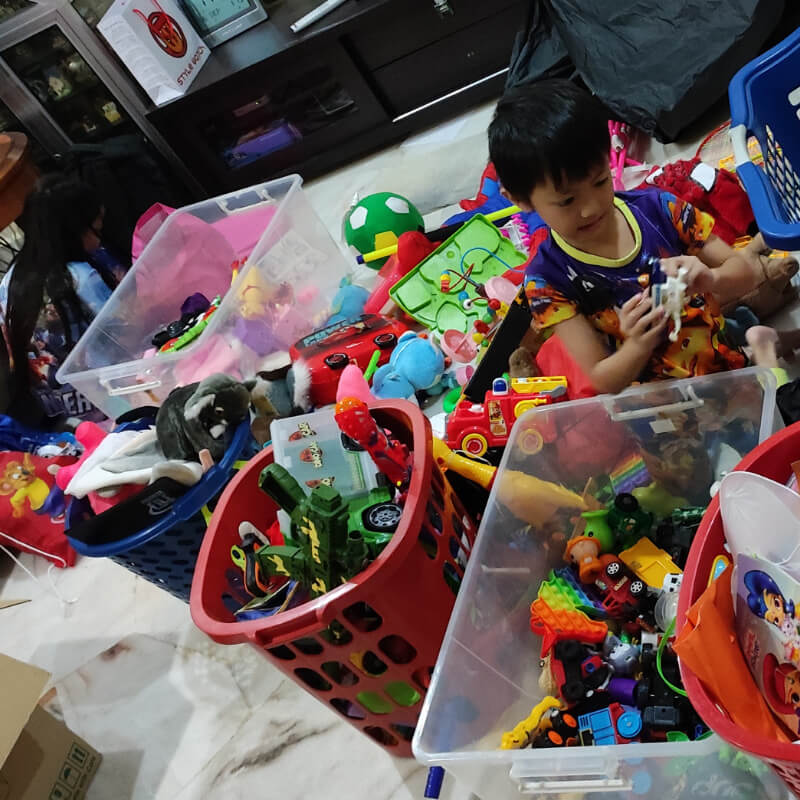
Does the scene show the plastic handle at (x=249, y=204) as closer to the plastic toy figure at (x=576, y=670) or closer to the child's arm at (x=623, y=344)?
the child's arm at (x=623, y=344)

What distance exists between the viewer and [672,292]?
785 mm

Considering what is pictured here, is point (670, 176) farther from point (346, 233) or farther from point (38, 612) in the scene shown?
point (38, 612)

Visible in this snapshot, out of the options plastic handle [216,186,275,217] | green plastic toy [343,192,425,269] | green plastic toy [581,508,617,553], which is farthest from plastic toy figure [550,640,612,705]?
plastic handle [216,186,275,217]

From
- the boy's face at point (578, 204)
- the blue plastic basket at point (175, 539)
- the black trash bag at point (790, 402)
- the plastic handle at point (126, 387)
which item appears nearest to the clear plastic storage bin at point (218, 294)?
the plastic handle at point (126, 387)

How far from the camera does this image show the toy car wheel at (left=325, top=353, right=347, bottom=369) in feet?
4.33

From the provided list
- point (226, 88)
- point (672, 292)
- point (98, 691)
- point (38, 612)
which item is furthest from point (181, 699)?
point (226, 88)

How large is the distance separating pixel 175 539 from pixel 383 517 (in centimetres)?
37

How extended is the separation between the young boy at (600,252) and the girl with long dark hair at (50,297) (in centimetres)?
124

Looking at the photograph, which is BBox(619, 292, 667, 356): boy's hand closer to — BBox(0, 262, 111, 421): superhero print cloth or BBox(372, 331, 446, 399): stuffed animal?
BBox(372, 331, 446, 399): stuffed animal

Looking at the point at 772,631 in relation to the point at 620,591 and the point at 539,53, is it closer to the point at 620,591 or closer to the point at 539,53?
the point at 620,591

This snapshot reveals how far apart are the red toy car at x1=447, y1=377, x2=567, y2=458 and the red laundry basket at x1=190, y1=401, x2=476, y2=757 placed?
0.63ft

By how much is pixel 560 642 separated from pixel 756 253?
0.65 m

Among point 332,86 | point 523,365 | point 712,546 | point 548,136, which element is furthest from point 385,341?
point 332,86

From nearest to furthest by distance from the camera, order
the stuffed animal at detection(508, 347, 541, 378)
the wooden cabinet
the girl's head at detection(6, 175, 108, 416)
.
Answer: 1. the stuffed animal at detection(508, 347, 541, 378)
2. the girl's head at detection(6, 175, 108, 416)
3. the wooden cabinet
